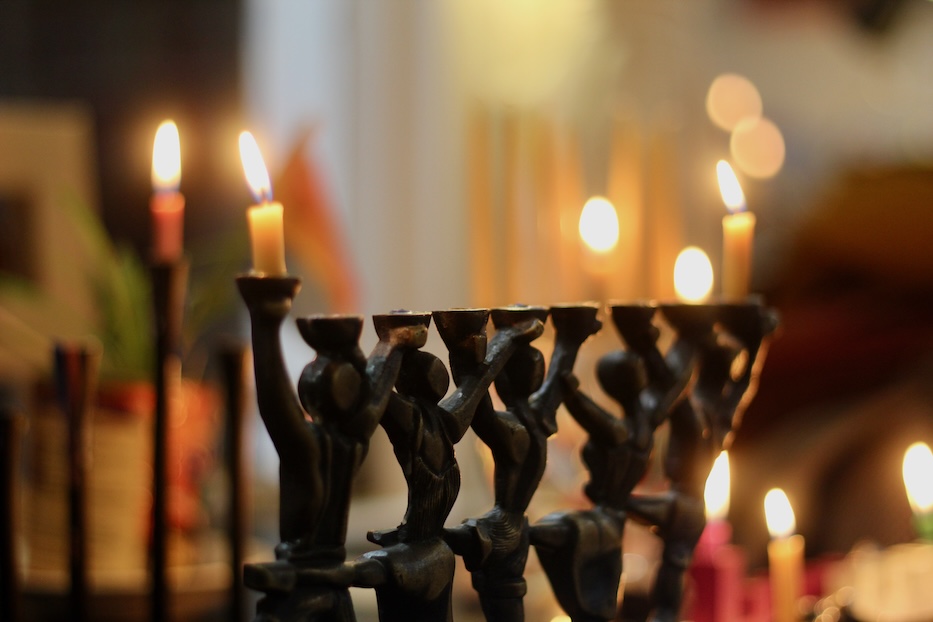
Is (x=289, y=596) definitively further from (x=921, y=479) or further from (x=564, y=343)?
(x=921, y=479)

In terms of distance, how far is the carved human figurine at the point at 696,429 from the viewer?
416 mm

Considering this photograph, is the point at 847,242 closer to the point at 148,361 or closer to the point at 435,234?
the point at 435,234

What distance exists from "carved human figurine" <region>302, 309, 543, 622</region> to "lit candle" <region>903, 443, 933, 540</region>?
0.42 m

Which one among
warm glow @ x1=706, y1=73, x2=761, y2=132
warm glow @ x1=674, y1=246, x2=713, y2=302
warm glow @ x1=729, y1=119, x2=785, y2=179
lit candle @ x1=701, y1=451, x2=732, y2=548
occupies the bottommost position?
lit candle @ x1=701, y1=451, x2=732, y2=548

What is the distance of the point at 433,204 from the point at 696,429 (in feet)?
3.96

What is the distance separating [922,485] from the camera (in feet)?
2.12

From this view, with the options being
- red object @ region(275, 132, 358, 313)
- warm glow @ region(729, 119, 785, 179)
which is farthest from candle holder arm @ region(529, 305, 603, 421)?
warm glow @ region(729, 119, 785, 179)

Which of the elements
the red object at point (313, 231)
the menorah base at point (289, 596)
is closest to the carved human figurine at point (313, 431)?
the menorah base at point (289, 596)

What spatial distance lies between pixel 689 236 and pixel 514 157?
3.40 ft

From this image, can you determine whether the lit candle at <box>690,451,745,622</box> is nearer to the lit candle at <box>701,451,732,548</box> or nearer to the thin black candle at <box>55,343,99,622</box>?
the lit candle at <box>701,451,732,548</box>

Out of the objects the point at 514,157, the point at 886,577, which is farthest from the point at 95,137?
the point at 886,577

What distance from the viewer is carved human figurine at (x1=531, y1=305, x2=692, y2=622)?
1.19 feet

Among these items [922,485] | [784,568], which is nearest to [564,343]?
[784,568]

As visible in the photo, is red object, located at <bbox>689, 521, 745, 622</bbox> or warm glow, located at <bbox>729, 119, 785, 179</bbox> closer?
red object, located at <bbox>689, 521, 745, 622</bbox>
